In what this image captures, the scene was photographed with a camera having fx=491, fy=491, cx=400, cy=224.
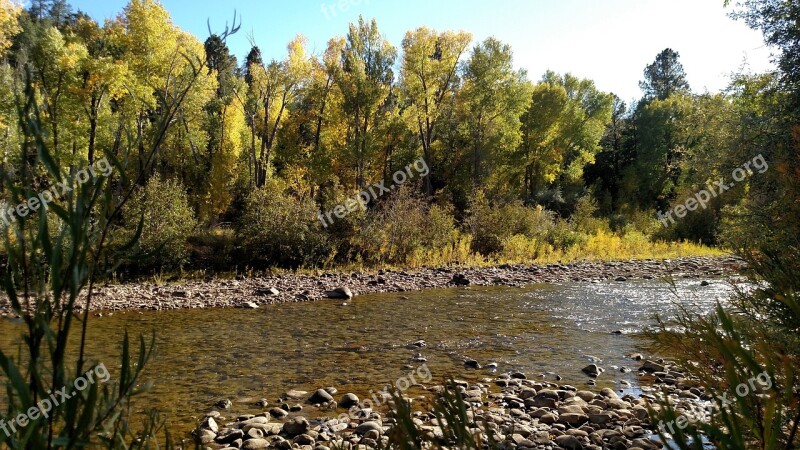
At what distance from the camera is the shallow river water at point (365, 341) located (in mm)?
7941

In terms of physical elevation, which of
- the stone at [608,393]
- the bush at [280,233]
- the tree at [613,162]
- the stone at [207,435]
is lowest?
the stone at [608,393]

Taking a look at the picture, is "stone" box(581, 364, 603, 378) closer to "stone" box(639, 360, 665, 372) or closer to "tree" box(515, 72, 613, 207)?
"stone" box(639, 360, 665, 372)

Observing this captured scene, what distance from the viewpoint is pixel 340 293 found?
52.5ft

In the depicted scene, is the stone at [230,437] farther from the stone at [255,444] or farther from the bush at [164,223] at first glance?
the bush at [164,223]

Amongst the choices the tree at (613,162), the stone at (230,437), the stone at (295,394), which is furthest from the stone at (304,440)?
the tree at (613,162)

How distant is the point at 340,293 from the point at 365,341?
5536mm

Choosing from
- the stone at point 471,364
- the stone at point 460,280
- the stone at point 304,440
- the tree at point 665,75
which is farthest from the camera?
the tree at point 665,75

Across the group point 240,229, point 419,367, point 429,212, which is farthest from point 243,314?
point 429,212

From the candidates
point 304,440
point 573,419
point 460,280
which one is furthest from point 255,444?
point 460,280

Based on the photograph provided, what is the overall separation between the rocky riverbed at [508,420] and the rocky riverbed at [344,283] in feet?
25.8

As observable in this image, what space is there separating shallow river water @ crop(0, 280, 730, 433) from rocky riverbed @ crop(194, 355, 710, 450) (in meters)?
0.53

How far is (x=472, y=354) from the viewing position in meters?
9.79

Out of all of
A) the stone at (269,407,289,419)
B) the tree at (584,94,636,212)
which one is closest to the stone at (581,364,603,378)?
the stone at (269,407,289,419)

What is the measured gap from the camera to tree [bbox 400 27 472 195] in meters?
32.2
